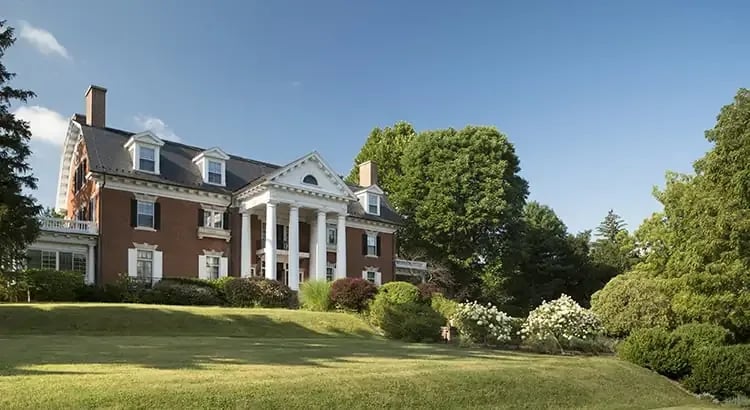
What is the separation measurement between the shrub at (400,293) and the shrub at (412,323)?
5837 millimetres

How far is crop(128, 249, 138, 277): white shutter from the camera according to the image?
3134 centimetres

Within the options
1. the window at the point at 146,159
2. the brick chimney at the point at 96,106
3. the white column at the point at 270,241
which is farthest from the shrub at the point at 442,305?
the brick chimney at the point at 96,106

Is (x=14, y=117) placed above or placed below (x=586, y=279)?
above

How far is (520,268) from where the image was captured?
51.5 metres

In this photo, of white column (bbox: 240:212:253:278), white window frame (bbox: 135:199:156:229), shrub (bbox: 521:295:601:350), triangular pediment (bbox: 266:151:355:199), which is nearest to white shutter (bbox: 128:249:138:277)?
white window frame (bbox: 135:199:156:229)

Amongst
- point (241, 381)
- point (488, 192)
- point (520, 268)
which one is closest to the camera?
point (241, 381)

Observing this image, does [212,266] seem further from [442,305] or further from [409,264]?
[409,264]

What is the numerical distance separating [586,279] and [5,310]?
4468cm

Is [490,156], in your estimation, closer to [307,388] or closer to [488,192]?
[488,192]

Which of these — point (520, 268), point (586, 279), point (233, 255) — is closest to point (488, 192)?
point (520, 268)

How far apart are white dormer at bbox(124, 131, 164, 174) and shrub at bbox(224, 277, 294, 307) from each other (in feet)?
25.2

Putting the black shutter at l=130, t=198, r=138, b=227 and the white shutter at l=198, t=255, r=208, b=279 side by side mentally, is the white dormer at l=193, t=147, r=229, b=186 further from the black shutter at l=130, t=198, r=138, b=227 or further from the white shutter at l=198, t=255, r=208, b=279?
the black shutter at l=130, t=198, r=138, b=227

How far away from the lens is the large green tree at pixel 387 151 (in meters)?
53.0

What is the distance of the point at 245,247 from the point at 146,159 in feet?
23.4
